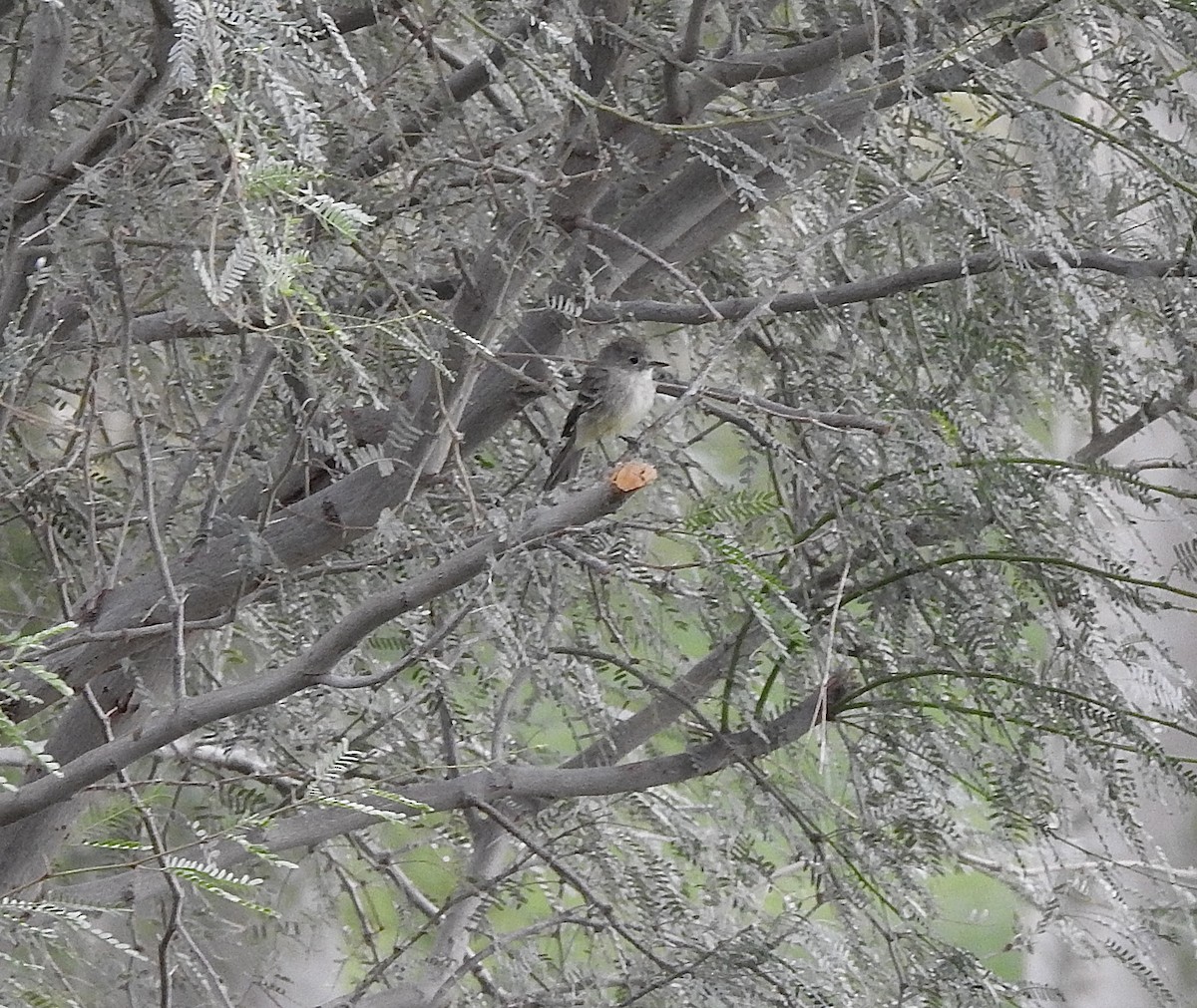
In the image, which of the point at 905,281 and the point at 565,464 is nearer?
the point at 905,281

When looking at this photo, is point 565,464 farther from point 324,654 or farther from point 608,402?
point 324,654

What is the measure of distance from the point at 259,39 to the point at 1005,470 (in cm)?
127

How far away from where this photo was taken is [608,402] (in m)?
3.22

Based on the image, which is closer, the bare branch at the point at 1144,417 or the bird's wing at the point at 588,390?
the bare branch at the point at 1144,417

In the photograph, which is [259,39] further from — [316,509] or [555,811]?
[555,811]

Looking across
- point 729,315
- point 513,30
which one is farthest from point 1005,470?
point 513,30

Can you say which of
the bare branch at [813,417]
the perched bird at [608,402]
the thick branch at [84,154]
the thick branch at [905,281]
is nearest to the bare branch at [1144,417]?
the thick branch at [905,281]

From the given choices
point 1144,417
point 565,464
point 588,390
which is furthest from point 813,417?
point 565,464

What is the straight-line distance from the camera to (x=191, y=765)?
3.07 metres

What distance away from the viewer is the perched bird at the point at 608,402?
3066 mm

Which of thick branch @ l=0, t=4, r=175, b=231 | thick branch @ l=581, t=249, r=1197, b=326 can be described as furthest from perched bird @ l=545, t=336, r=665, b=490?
thick branch @ l=0, t=4, r=175, b=231

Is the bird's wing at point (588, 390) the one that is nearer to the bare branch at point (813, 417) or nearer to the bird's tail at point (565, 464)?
the bird's tail at point (565, 464)

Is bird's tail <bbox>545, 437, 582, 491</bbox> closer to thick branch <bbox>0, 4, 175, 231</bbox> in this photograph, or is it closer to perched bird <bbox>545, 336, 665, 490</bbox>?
perched bird <bbox>545, 336, 665, 490</bbox>

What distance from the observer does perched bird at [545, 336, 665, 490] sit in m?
3.07
